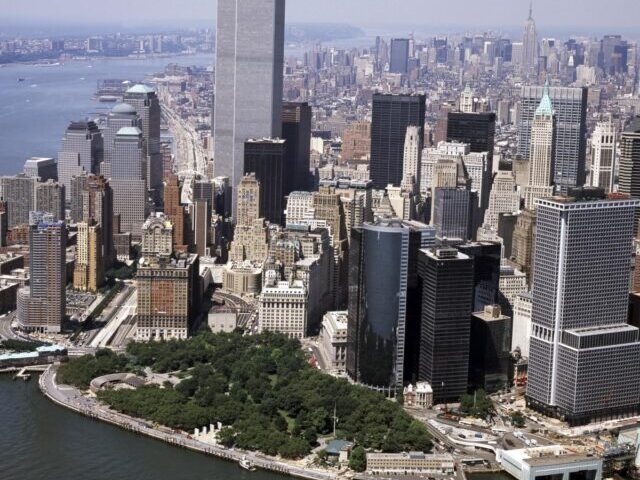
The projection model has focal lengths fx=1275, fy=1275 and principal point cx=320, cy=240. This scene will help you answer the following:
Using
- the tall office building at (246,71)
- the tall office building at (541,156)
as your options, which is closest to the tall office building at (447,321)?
the tall office building at (541,156)

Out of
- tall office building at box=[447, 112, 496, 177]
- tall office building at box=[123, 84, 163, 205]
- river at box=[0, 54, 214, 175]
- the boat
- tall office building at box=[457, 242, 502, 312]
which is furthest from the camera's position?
river at box=[0, 54, 214, 175]

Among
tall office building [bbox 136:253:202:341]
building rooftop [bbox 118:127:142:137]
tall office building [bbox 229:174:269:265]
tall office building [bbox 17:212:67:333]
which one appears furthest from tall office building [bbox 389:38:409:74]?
tall office building [bbox 17:212:67:333]

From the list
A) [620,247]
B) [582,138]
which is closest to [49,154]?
[582,138]

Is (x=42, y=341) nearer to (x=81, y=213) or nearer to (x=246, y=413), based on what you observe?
(x=246, y=413)

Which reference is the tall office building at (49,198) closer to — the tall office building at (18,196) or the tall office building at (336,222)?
the tall office building at (18,196)

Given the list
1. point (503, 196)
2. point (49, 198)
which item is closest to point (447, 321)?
point (503, 196)

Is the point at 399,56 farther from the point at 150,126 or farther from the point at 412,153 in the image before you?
the point at 412,153

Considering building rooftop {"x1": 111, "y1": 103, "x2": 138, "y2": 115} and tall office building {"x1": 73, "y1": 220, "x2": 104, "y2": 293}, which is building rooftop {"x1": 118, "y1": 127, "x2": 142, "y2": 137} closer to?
building rooftop {"x1": 111, "y1": 103, "x2": 138, "y2": 115}
